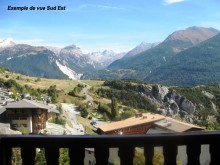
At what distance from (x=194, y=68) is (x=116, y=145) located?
161319mm

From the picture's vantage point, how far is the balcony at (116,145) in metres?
1.49

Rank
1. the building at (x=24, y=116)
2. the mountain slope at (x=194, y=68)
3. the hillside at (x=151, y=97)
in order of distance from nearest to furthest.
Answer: the building at (x=24, y=116)
the hillside at (x=151, y=97)
the mountain slope at (x=194, y=68)

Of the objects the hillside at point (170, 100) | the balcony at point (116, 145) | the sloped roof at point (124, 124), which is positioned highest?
the balcony at point (116, 145)

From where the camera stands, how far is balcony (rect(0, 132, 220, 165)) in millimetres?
1486

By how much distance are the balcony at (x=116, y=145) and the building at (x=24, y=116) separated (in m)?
31.9

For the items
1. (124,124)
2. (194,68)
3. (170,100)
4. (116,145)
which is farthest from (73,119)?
(194,68)

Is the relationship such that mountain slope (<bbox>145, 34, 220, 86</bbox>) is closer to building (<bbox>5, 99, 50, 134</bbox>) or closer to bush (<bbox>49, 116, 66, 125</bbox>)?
bush (<bbox>49, 116, 66, 125</bbox>)

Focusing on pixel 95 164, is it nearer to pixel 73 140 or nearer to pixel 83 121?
Answer: pixel 73 140

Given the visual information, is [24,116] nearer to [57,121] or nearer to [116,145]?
[57,121]

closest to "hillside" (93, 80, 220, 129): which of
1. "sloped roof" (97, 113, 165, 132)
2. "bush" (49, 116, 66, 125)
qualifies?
"bush" (49, 116, 66, 125)

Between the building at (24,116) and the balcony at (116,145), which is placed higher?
the balcony at (116,145)

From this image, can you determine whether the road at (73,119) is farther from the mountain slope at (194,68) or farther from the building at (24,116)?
the mountain slope at (194,68)

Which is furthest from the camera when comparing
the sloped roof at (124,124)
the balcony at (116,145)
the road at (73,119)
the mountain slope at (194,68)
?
the mountain slope at (194,68)

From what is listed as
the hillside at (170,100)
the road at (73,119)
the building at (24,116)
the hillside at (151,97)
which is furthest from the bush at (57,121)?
the hillside at (170,100)
